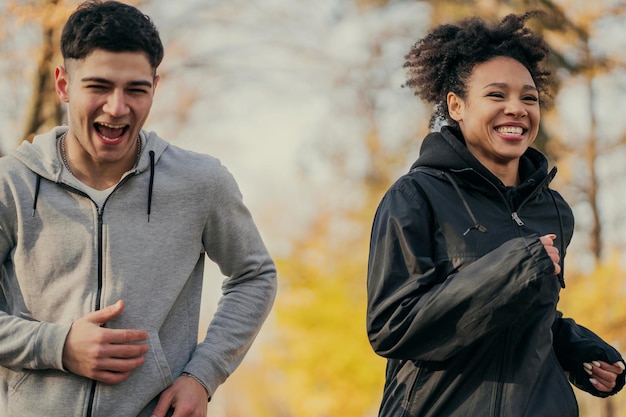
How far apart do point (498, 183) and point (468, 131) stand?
0.30 m

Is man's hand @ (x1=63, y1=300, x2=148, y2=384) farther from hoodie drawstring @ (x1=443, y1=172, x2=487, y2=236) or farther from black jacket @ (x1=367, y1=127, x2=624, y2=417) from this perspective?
hoodie drawstring @ (x1=443, y1=172, x2=487, y2=236)

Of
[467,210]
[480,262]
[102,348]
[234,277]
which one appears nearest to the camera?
[102,348]

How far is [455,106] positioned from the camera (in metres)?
4.07

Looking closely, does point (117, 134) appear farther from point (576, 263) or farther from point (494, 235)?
point (576, 263)

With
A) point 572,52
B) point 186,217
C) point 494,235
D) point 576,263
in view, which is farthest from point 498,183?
point 576,263

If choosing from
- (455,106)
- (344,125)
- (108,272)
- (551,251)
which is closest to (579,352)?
(551,251)

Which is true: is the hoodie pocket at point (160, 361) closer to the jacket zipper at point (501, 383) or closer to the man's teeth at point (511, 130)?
the jacket zipper at point (501, 383)

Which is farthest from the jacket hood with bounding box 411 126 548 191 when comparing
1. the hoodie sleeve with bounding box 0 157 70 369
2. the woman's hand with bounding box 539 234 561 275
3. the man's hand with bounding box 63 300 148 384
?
the hoodie sleeve with bounding box 0 157 70 369

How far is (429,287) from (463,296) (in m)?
0.20

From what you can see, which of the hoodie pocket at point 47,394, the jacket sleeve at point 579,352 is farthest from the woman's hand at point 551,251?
the hoodie pocket at point 47,394

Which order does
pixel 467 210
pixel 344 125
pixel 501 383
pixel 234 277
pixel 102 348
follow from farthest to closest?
pixel 344 125
pixel 234 277
pixel 467 210
pixel 501 383
pixel 102 348

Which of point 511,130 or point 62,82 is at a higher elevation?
point 511,130

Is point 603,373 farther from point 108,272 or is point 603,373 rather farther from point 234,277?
point 108,272

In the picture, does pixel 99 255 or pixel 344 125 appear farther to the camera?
pixel 344 125
